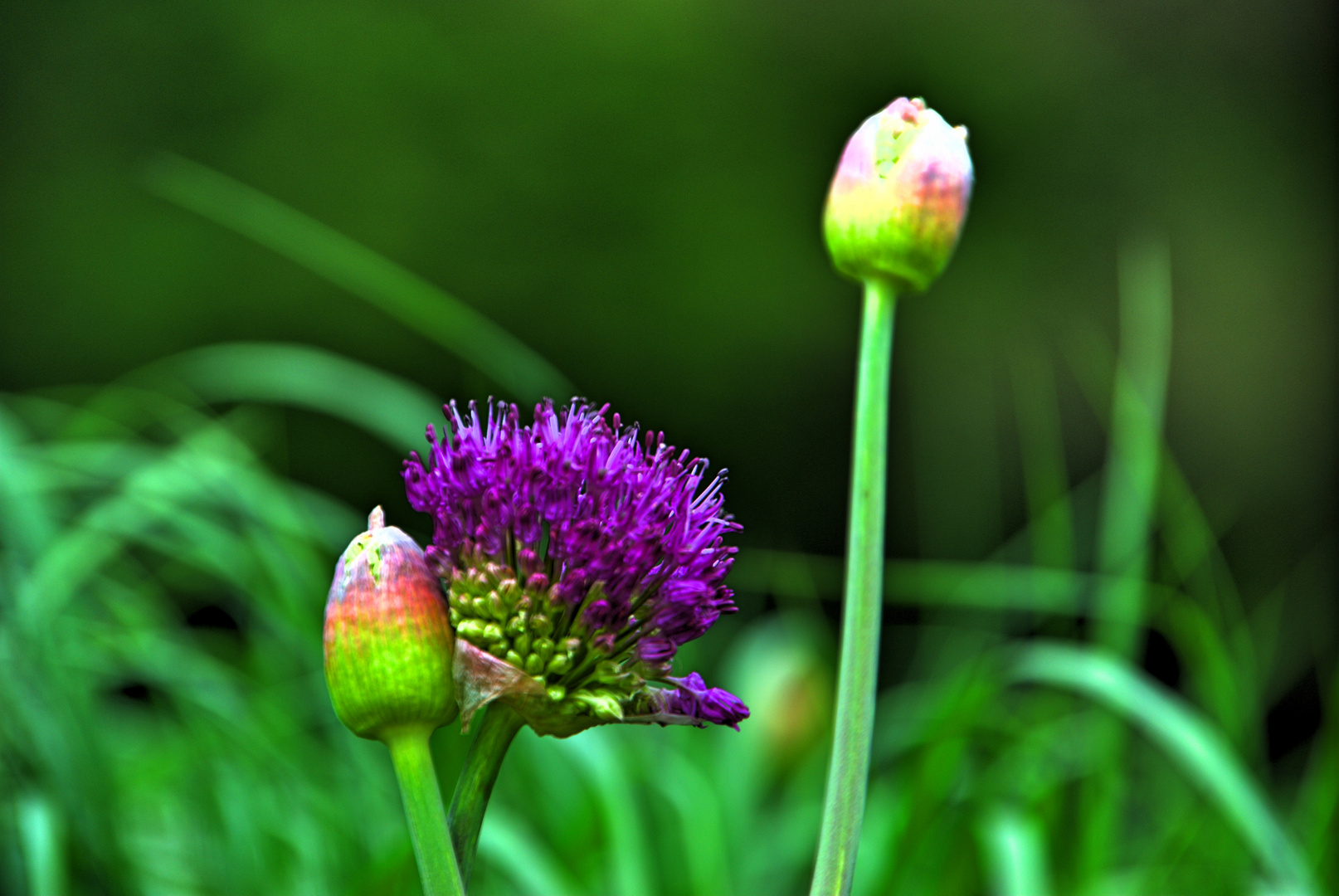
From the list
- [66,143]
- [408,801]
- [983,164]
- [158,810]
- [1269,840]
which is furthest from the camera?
[983,164]

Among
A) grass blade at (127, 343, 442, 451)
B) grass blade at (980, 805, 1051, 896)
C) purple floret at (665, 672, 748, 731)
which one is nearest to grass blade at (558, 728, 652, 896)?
grass blade at (980, 805, 1051, 896)

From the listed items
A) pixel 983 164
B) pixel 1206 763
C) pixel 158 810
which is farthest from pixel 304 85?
pixel 1206 763

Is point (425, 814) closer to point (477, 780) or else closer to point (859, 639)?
point (477, 780)

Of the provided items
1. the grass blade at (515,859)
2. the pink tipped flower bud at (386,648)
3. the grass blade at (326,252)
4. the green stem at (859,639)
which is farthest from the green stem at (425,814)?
the grass blade at (326,252)

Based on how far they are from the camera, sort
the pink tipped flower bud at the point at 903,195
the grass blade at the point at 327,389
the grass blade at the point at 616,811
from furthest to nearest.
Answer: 1. the grass blade at the point at 327,389
2. the grass blade at the point at 616,811
3. the pink tipped flower bud at the point at 903,195

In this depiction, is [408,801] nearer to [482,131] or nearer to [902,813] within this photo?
[902,813]

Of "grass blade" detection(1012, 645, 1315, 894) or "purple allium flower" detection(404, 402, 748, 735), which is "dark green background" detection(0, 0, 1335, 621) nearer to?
"grass blade" detection(1012, 645, 1315, 894)

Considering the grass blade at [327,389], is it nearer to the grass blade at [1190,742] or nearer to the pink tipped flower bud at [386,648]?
the grass blade at [1190,742]
